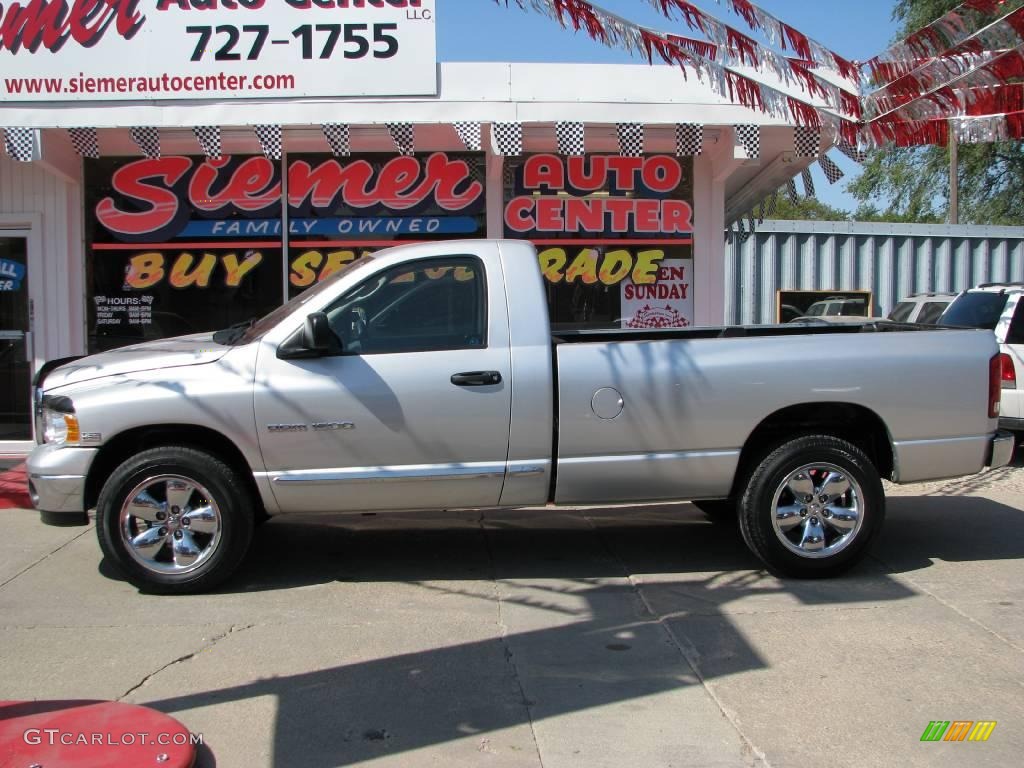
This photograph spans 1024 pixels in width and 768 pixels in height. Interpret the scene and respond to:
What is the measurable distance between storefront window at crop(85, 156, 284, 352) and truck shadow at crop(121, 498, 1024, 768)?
3.42 metres

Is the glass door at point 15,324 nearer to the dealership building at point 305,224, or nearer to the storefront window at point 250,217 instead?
the dealership building at point 305,224

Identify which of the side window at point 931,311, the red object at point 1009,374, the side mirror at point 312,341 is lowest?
the red object at point 1009,374

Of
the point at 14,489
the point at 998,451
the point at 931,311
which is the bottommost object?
the point at 14,489

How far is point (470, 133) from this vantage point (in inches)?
339

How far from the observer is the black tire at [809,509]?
565 cm

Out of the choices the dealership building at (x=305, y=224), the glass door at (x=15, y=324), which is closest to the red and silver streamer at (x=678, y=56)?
the dealership building at (x=305, y=224)

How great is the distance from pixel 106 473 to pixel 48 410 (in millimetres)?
472

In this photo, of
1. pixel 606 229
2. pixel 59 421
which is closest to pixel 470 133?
pixel 606 229

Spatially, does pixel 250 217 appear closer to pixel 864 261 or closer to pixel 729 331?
pixel 729 331

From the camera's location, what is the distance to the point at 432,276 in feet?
18.4

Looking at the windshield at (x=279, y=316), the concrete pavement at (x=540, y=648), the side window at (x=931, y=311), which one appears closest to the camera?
the concrete pavement at (x=540, y=648)

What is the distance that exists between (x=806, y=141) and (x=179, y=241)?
6121 mm

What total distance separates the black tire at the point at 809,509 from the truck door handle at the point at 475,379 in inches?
65.2

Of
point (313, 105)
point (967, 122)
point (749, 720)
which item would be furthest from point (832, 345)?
point (313, 105)
